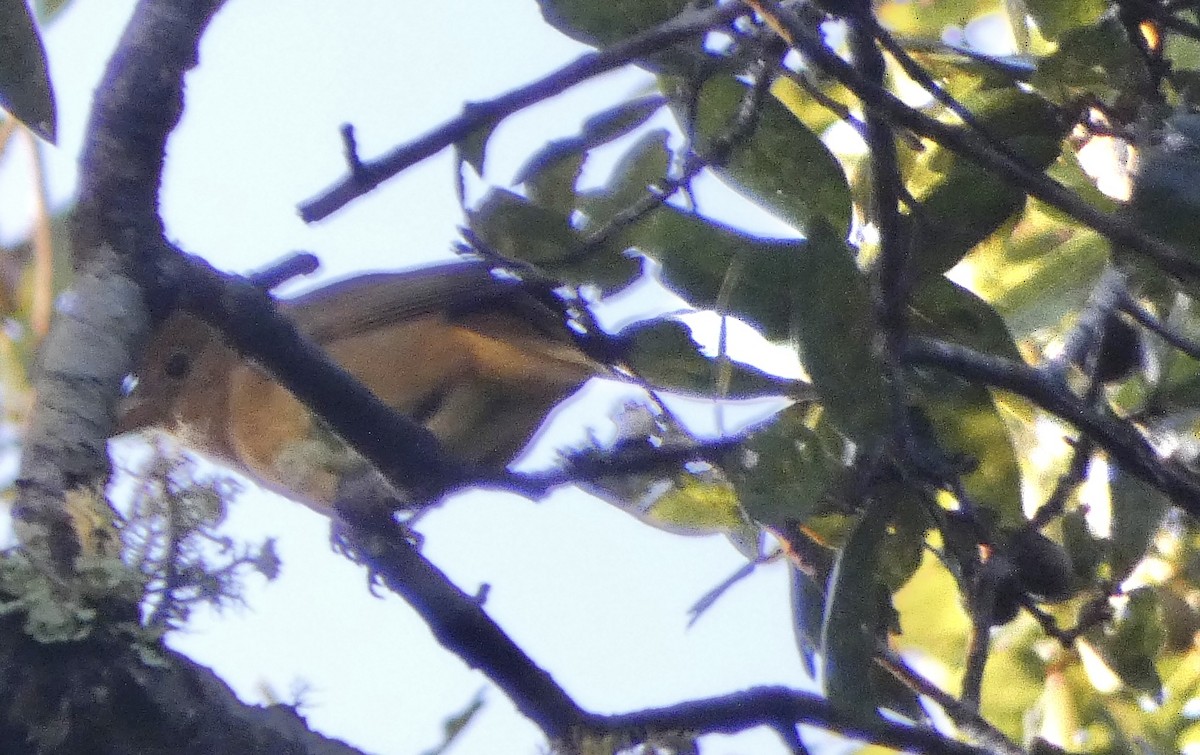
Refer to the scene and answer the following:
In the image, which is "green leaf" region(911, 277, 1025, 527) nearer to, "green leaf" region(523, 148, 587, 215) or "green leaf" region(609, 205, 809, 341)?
"green leaf" region(609, 205, 809, 341)

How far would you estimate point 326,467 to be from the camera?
7.64 feet

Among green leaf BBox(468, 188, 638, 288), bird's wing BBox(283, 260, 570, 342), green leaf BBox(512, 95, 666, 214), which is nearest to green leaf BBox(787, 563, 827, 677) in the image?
green leaf BBox(468, 188, 638, 288)

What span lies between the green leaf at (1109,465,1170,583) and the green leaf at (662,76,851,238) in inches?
24.2

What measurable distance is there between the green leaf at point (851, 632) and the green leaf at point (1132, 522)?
60 cm

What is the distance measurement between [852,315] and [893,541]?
0.52 meters

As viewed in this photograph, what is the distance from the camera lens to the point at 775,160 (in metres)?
1.72

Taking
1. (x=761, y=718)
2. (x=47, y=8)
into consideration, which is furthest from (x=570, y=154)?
(x=47, y=8)

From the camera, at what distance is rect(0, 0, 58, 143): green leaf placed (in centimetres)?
155

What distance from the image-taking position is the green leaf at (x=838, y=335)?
1377mm

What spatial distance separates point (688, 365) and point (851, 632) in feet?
1.35

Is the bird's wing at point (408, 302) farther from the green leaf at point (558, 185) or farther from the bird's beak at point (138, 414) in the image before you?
the green leaf at point (558, 185)

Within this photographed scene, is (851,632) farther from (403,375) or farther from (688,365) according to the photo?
(403,375)

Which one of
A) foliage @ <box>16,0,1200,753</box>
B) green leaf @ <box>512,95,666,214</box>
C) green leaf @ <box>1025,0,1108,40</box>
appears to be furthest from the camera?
green leaf @ <box>1025,0,1108,40</box>

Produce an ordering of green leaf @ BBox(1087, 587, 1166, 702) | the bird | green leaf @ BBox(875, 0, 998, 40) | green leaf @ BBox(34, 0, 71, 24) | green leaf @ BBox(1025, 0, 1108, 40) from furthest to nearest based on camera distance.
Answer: the bird → green leaf @ BBox(875, 0, 998, 40) → green leaf @ BBox(34, 0, 71, 24) → green leaf @ BBox(1087, 587, 1166, 702) → green leaf @ BBox(1025, 0, 1108, 40)
